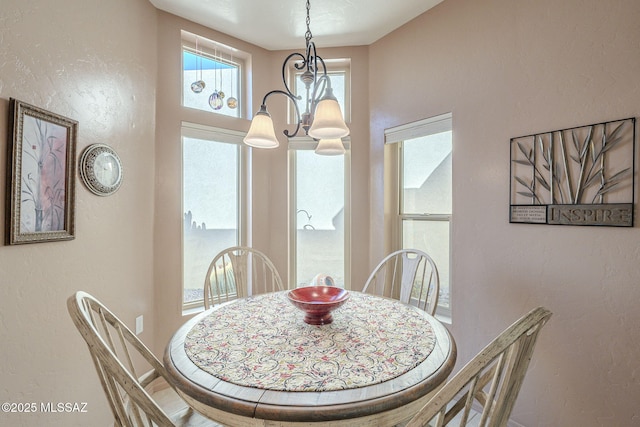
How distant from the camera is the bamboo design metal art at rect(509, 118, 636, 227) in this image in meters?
1.44

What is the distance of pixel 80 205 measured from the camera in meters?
1.67

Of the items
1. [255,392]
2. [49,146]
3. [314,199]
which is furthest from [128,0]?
[255,392]

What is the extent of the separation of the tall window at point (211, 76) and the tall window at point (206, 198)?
24cm

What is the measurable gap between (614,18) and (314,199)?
220 cm

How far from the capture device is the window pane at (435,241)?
7.67 ft

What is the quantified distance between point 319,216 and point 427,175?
1.02m

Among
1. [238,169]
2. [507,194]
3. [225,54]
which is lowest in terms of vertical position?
[507,194]

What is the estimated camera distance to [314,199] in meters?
2.91

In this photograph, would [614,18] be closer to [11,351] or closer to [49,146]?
[49,146]

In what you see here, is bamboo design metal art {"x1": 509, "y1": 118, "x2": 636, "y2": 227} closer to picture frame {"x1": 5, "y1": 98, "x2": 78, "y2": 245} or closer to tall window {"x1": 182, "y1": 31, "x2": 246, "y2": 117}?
tall window {"x1": 182, "y1": 31, "x2": 246, "y2": 117}

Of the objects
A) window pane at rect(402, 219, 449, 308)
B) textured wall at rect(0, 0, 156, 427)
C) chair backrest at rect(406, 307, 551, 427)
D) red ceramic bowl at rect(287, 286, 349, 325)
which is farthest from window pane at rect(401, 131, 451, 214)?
textured wall at rect(0, 0, 156, 427)

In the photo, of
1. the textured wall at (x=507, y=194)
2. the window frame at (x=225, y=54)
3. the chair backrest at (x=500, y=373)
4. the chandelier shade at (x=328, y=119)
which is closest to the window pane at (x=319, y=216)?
the window frame at (x=225, y=54)

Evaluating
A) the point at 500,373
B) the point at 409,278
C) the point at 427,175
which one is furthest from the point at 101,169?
the point at 427,175

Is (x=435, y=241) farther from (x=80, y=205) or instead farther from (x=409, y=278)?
(x=80, y=205)
